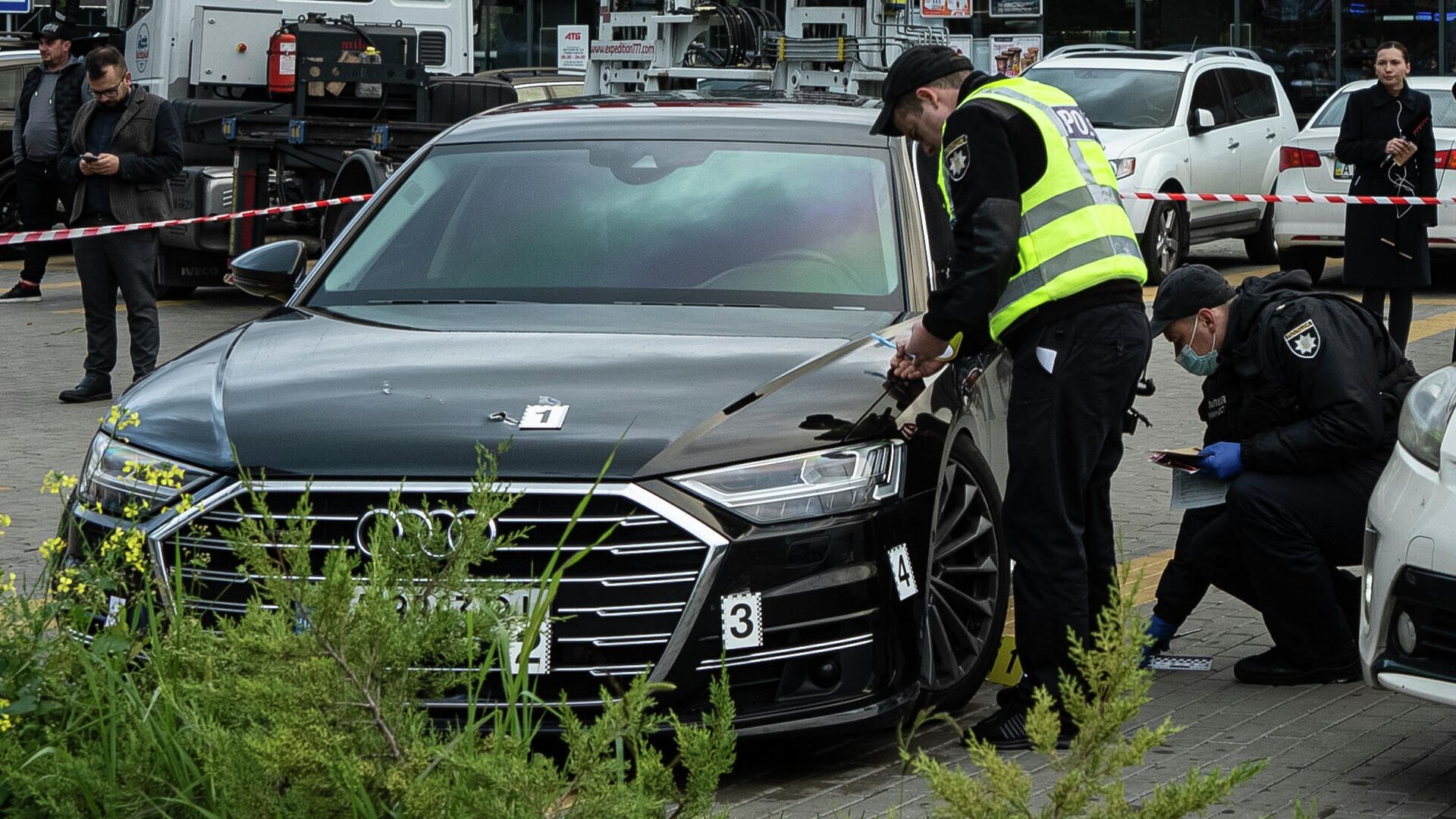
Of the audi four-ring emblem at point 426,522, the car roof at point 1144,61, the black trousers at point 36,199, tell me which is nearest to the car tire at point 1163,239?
the car roof at point 1144,61

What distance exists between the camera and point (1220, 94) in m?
17.7

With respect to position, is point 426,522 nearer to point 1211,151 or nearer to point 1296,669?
point 1296,669

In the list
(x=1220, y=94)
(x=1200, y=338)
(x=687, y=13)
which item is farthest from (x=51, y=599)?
(x=687, y=13)

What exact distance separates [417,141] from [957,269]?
10.5 m

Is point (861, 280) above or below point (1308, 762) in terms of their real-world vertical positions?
above

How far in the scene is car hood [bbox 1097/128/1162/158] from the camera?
1605 cm

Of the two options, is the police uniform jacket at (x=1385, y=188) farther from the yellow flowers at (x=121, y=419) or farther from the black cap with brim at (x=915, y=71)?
the yellow flowers at (x=121, y=419)

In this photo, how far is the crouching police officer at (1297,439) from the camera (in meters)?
5.32

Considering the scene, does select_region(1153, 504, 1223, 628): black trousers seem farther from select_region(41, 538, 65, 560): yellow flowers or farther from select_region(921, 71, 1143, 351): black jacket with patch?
select_region(41, 538, 65, 560): yellow flowers

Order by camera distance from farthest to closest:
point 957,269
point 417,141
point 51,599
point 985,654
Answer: point 417,141
point 985,654
point 957,269
point 51,599

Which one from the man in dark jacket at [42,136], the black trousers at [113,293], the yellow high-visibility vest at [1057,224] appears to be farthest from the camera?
the man in dark jacket at [42,136]

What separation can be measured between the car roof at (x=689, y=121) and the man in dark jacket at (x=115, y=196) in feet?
17.9

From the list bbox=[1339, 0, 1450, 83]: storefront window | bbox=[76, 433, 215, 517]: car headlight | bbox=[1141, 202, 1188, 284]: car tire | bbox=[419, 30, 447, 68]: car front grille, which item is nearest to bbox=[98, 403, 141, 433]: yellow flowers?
bbox=[76, 433, 215, 517]: car headlight

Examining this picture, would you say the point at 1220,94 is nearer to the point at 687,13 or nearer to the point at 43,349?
the point at 687,13
